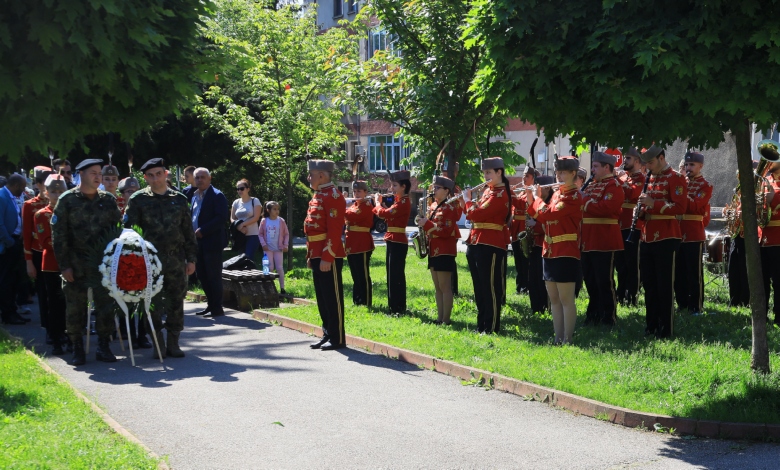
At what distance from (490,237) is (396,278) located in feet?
7.92

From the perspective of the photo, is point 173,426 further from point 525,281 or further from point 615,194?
point 525,281

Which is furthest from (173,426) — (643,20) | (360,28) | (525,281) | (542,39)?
(360,28)

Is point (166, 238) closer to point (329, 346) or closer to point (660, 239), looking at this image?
point (329, 346)

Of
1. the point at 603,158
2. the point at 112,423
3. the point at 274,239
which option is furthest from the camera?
the point at 274,239

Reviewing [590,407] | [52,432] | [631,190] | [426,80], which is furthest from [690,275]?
[52,432]

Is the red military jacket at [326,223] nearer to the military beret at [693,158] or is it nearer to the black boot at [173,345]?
the black boot at [173,345]

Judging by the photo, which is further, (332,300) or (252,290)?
(252,290)

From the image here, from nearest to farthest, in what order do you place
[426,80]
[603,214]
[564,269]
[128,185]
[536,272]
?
[564,269]
[603,214]
[536,272]
[128,185]
[426,80]

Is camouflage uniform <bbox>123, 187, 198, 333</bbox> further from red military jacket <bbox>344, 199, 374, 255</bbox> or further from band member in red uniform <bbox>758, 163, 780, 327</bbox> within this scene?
band member in red uniform <bbox>758, 163, 780, 327</bbox>

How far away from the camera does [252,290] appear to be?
1465 centimetres

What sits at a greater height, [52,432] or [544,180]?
[544,180]

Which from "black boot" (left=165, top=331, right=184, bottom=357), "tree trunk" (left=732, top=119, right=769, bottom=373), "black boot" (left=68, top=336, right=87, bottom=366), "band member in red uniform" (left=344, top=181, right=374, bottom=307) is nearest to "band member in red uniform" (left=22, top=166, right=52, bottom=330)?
"black boot" (left=68, top=336, right=87, bottom=366)

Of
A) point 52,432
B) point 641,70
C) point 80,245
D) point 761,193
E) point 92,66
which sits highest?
point 641,70

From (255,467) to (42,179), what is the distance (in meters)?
9.24
